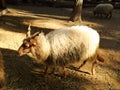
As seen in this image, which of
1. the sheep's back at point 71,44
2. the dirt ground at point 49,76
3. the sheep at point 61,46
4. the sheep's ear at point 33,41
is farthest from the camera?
the dirt ground at point 49,76

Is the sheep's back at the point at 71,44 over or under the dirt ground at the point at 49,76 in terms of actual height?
over

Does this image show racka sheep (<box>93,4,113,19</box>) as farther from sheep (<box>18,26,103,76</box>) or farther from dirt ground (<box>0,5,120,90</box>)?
sheep (<box>18,26,103,76</box>)

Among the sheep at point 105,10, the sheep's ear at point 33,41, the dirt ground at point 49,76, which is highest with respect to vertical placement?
the sheep's ear at point 33,41

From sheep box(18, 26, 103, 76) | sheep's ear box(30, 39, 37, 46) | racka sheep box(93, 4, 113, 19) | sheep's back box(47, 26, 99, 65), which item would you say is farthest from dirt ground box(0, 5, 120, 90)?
racka sheep box(93, 4, 113, 19)

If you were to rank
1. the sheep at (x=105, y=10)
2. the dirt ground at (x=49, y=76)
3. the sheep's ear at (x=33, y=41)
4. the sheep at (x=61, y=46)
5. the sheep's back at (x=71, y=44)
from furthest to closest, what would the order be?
the sheep at (x=105, y=10) → the dirt ground at (x=49, y=76) → the sheep's back at (x=71, y=44) → the sheep at (x=61, y=46) → the sheep's ear at (x=33, y=41)

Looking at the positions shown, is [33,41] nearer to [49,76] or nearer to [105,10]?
[49,76]

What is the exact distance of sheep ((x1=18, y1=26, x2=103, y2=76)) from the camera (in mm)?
6855

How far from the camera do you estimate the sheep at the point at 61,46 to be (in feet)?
22.5

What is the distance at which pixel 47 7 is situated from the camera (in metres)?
22.6

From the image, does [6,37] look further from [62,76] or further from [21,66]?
[62,76]

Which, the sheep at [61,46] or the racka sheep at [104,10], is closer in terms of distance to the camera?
the sheep at [61,46]

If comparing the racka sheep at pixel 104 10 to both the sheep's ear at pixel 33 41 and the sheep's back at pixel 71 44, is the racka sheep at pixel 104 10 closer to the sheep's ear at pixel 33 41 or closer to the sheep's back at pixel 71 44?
the sheep's back at pixel 71 44

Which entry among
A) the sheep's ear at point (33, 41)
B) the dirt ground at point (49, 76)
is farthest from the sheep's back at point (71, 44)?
the dirt ground at point (49, 76)

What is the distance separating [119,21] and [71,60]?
10.4 m
